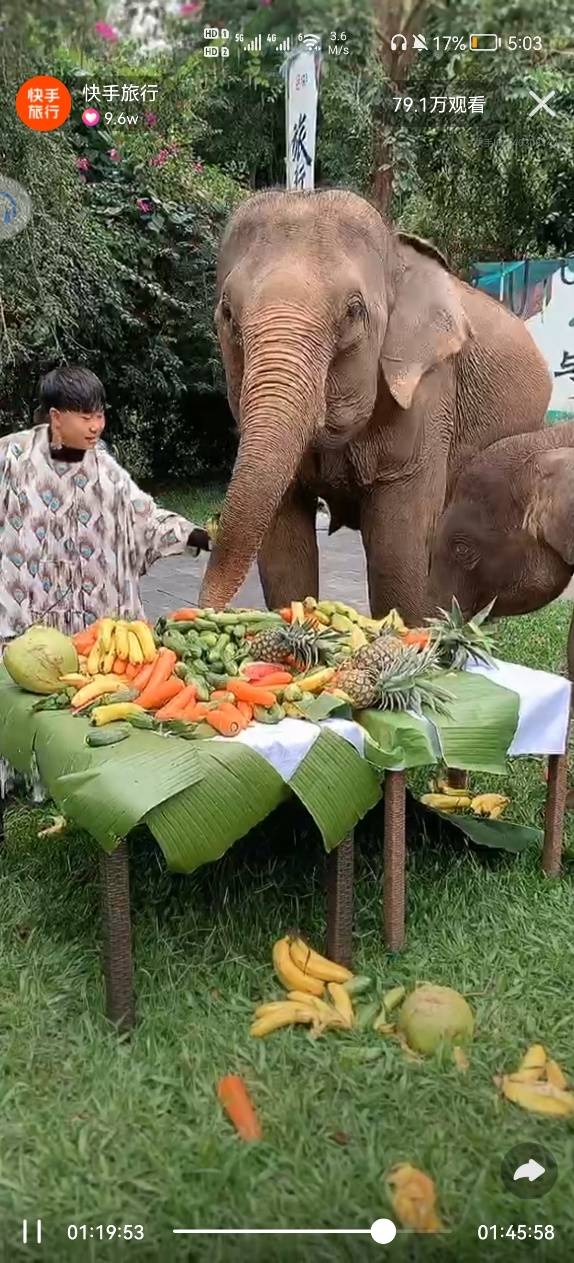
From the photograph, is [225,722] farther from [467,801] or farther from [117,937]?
[467,801]

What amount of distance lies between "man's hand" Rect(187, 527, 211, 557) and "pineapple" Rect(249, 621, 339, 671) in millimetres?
727

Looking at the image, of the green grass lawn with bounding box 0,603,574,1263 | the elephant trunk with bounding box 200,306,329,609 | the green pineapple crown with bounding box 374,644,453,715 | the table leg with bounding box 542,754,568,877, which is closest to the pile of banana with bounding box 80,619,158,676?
the elephant trunk with bounding box 200,306,329,609

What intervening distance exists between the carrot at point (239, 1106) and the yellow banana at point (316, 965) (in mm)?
422

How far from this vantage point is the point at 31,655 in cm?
290

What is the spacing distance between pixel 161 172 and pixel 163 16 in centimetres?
400

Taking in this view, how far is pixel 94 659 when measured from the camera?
2975mm

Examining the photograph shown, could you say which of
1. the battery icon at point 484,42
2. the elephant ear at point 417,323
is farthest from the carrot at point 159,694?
the elephant ear at point 417,323

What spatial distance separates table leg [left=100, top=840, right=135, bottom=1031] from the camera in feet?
8.21

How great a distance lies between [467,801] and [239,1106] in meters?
1.81

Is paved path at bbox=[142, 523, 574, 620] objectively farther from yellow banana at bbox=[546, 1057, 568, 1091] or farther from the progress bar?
the progress bar

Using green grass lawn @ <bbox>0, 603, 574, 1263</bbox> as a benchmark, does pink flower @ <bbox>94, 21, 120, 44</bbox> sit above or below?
above
